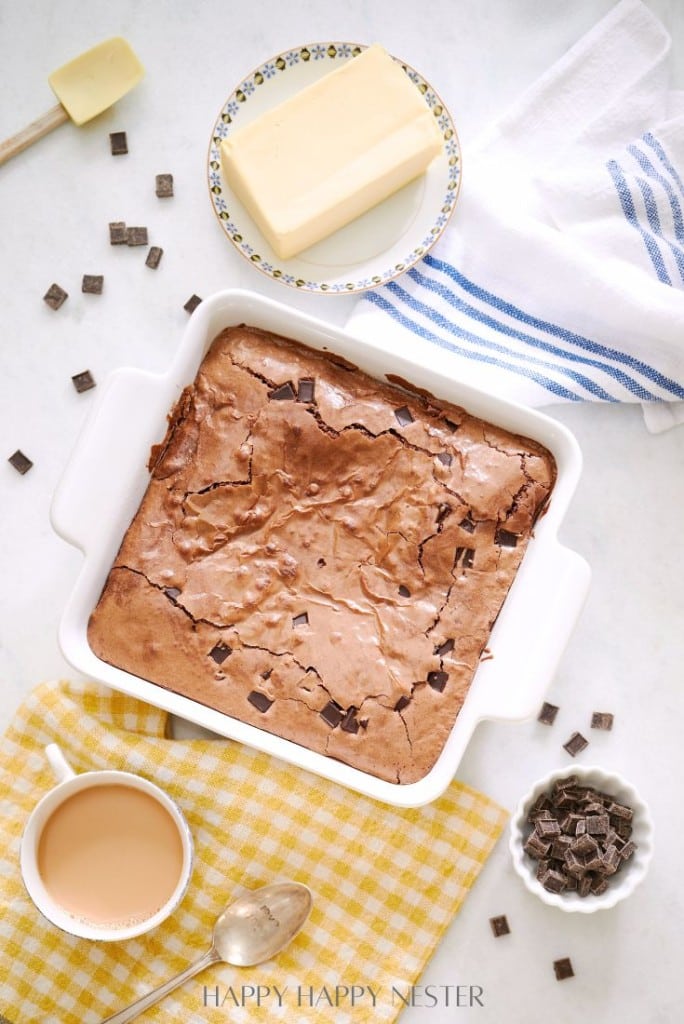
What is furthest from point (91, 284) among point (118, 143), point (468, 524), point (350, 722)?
point (350, 722)

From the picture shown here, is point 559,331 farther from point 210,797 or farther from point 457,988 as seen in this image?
point 457,988

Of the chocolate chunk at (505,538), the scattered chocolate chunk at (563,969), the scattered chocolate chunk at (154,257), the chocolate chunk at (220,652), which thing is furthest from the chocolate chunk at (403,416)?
the scattered chocolate chunk at (563,969)

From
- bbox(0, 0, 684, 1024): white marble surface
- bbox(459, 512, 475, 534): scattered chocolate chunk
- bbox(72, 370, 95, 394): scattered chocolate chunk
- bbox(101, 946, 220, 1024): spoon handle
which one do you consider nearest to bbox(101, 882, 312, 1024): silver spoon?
bbox(101, 946, 220, 1024): spoon handle

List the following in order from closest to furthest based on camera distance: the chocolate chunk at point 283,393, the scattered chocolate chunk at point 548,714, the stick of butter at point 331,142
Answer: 1. the chocolate chunk at point 283,393
2. the stick of butter at point 331,142
3. the scattered chocolate chunk at point 548,714

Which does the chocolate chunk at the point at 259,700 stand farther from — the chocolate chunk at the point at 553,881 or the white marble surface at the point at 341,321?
the chocolate chunk at the point at 553,881

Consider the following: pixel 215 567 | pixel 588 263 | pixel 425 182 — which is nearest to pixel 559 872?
pixel 215 567

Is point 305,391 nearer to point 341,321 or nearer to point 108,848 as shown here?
point 341,321
